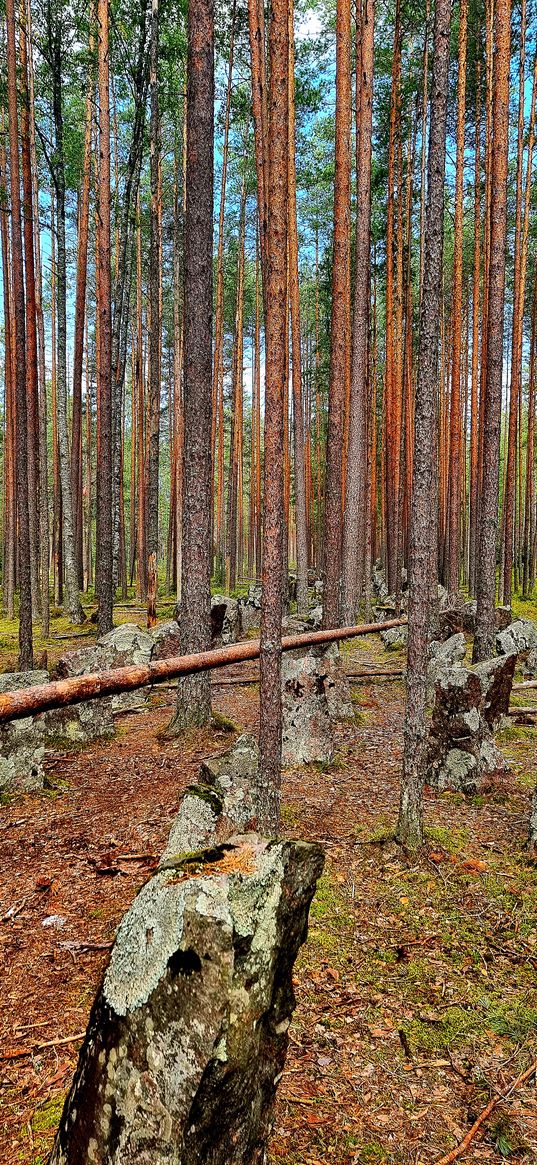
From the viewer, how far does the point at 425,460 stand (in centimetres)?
393

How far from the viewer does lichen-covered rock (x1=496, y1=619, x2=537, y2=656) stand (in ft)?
31.1

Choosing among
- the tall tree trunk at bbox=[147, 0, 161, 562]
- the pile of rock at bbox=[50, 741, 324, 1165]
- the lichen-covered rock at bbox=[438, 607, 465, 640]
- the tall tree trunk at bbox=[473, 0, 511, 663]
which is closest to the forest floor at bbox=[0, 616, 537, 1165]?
the pile of rock at bbox=[50, 741, 324, 1165]

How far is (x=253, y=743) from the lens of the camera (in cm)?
493

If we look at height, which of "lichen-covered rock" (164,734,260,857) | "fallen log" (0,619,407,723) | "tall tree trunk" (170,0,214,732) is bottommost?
"lichen-covered rock" (164,734,260,857)

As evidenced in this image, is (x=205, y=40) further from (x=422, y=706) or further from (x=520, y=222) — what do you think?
(x=520, y=222)

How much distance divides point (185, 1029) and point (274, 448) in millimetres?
3312

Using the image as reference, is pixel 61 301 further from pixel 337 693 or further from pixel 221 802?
pixel 221 802

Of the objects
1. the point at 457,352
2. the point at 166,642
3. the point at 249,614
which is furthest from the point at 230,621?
the point at 457,352

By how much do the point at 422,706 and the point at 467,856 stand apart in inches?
48.0

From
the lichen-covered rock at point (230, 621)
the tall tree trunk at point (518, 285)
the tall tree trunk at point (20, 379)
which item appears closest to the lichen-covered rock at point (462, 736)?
the tall tree trunk at point (20, 379)

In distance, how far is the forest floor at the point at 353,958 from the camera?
2.22 metres

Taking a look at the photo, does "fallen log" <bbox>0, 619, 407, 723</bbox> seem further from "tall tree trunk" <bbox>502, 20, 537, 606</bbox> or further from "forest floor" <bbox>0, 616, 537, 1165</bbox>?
"tall tree trunk" <bbox>502, 20, 537, 606</bbox>

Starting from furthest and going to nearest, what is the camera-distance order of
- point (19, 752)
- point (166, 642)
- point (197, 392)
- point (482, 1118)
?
point (166, 642) < point (197, 392) < point (19, 752) < point (482, 1118)

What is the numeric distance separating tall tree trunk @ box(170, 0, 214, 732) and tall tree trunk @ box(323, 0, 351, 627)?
102 inches
